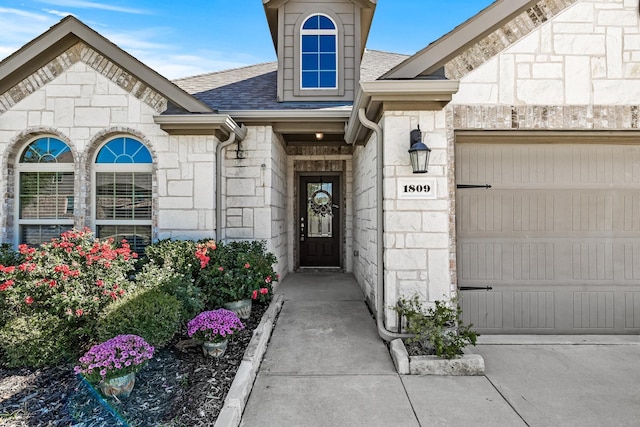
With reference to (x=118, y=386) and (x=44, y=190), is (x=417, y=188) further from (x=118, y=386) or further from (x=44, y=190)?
(x=44, y=190)

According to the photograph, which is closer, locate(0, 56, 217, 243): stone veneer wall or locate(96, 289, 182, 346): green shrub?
locate(96, 289, 182, 346): green shrub

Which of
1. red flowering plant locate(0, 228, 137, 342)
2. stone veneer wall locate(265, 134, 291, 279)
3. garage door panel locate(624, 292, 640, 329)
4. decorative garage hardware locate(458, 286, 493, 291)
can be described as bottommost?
garage door panel locate(624, 292, 640, 329)

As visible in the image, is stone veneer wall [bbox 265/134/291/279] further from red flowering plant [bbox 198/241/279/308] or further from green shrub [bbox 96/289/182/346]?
green shrub [bbox 96/289/182/346]

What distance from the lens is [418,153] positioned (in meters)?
3.70

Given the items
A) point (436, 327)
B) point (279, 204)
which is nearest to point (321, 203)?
point (279, 204)

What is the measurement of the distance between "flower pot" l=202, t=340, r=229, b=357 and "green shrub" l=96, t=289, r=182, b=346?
0.35 meters

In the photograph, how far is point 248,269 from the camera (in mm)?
4348

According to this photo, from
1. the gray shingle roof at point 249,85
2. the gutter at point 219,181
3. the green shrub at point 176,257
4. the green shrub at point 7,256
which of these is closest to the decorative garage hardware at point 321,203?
the gray shingle roof at point 249,85

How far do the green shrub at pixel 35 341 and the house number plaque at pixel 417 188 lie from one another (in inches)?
146

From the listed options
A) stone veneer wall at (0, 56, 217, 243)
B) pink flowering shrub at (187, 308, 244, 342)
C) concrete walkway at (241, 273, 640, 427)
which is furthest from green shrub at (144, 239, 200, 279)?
concrete walkway at (241, 273, 640, 427)

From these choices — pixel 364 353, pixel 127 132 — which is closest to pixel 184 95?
pixel 127 132

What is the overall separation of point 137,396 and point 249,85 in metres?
5.71

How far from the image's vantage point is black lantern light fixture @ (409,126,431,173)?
12.1 ft

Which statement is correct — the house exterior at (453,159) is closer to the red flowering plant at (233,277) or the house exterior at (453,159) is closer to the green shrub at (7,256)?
the green shrub at (7,256)
